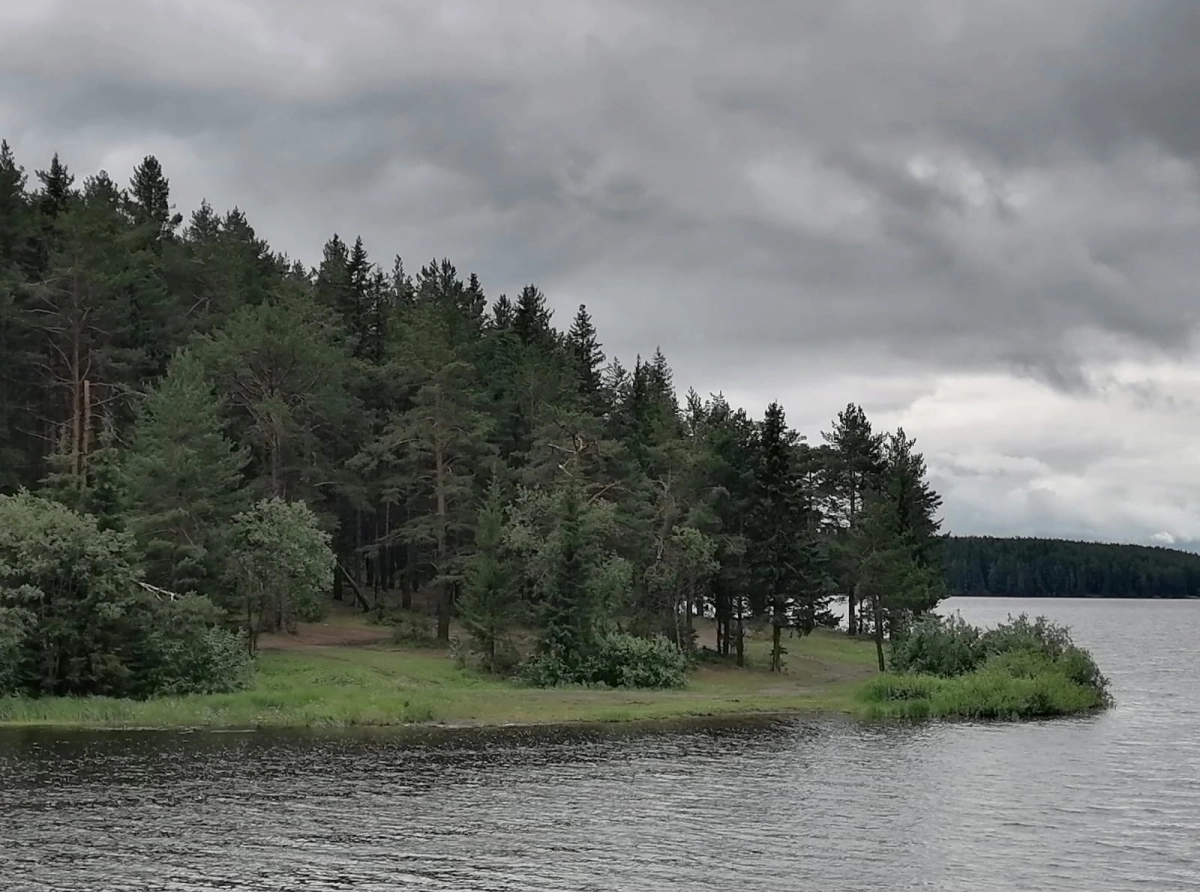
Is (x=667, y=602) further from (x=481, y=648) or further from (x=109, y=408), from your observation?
(x=109, y=408)

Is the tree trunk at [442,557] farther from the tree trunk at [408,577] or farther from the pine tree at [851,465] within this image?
the pine tree at [851,465]

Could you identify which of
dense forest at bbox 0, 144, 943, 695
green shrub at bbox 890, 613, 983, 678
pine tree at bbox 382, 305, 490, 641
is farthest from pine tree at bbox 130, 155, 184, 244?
green shrub at bbox 890, 613, 983, 678

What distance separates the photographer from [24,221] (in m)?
79.6

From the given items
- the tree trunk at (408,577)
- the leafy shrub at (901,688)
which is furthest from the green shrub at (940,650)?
the tree trunk at (408,577)

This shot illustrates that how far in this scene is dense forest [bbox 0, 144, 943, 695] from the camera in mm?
54688

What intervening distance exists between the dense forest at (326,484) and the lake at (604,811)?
10.8 m

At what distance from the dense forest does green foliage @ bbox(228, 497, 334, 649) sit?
0.16 meters

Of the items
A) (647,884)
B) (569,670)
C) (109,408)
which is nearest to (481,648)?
(569,670)

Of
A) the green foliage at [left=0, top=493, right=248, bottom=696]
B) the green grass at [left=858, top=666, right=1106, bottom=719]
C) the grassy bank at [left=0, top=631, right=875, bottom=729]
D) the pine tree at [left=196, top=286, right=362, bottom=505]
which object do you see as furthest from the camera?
the pine tree at [left=196, top=286, right=362, bottom=505]

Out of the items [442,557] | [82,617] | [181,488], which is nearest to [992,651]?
[442,557]

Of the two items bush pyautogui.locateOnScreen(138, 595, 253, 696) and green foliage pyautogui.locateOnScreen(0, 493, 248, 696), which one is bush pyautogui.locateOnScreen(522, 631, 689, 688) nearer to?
bush pyautogui.locateOnScreen(138, 595, 253, 696)

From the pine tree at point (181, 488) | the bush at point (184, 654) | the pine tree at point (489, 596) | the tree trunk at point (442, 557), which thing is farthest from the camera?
the tree trunk at point (442, 557)

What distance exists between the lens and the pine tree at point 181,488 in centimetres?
5881

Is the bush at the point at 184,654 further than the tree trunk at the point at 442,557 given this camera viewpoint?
No
